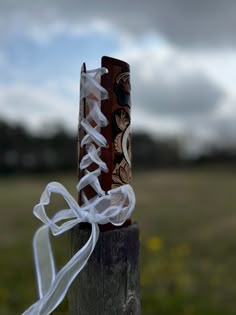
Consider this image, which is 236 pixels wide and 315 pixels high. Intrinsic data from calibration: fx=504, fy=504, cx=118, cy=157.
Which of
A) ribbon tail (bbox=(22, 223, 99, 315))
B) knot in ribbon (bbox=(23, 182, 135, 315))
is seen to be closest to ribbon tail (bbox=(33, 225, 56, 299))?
knot in ribbon (bbox=(23, 182, 135, 315))

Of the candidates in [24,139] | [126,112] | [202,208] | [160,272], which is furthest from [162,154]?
[126,112]

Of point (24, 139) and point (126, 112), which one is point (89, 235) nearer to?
point (126, 112)

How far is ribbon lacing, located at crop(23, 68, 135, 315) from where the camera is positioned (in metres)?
1.08

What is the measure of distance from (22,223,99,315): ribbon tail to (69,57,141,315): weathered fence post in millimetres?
40

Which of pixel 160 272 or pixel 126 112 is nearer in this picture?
pixel 126 112

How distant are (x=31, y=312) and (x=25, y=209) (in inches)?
424

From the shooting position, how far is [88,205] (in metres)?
1.13

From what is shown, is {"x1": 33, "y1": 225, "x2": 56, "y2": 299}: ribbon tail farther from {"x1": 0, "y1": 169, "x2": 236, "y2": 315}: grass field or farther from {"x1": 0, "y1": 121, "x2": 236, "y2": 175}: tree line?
{"x1": 0, "y1": 121, "x2": 236, "y2": 175}: tree line

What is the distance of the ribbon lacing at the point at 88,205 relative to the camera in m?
1.08

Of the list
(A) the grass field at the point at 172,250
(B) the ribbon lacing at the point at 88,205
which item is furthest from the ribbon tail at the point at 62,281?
(A) the grass field at the point at 172,250

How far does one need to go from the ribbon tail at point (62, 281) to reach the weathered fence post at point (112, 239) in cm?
4

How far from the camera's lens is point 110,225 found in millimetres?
1143

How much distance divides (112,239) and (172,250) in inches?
205

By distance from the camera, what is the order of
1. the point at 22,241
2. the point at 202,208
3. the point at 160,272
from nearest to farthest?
the point at 160,272 < the point at 22,241 < the point at 202,208
